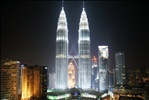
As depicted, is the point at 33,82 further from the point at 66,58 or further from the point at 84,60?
the point at 84,60

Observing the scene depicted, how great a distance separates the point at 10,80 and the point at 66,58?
1189cm

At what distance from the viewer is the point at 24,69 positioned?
2603 centimetres

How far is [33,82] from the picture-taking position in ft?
83.3

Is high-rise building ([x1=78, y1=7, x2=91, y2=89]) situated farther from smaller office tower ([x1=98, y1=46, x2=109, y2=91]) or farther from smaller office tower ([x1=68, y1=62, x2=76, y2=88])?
smaller office tower ([x1=98, y1=46, x2=109, y2=91])

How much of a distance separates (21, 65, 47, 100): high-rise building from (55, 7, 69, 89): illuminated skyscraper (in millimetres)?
9480

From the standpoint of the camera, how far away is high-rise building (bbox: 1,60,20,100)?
24.9 metres

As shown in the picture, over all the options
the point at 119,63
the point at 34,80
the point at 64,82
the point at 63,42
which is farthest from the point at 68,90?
the point at 119,63

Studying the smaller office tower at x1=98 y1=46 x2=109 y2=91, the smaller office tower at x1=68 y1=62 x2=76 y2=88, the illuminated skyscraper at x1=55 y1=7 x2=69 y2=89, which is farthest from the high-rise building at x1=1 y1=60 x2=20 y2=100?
the smaller office tower at x1=98 y1=46 x2=109 y2=91

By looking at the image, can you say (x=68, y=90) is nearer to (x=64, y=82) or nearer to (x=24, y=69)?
(x=64, y=82)

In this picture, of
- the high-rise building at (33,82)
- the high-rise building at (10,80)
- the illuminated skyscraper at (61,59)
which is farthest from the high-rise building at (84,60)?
the high-rise building at (10,80)

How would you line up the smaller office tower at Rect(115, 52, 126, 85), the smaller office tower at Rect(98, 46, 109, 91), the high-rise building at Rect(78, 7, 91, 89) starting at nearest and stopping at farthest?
the high-rise building at Rect(78, 7, 91, 89) < the smaller office tower at Rect(98, 46, 109, 91) < the smaller office tower at Rect(115, 52, 126, 85)

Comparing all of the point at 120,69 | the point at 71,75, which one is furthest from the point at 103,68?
the point at 71,75

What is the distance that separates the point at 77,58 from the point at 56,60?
147 inches

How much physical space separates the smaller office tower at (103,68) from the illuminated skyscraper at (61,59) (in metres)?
8.45
